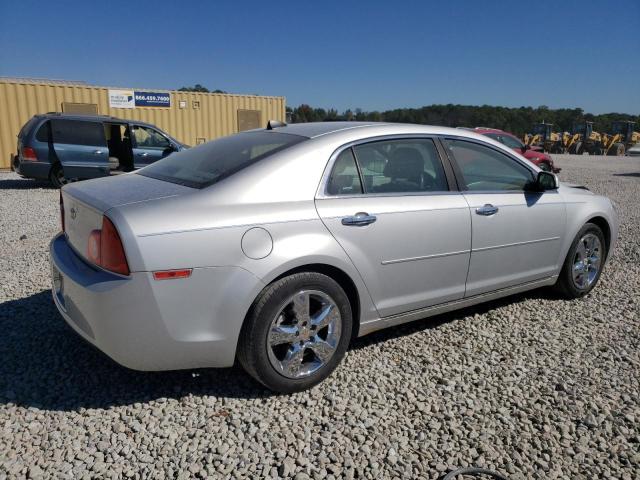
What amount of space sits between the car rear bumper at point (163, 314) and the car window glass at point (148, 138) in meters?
10.2

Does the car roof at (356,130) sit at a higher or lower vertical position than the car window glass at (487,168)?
higher

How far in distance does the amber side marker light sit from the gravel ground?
796mm

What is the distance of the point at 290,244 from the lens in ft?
8.70

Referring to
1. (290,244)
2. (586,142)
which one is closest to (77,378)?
(290,244)

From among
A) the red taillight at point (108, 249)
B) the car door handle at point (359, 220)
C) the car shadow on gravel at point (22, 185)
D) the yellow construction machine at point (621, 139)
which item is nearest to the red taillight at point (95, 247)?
the red taillight at point (108, 249)

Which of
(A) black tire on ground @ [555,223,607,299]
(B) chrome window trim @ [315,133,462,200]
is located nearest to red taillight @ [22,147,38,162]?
(B) chrome window trim @ [315,133,462,200]

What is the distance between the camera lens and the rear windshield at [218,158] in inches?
113

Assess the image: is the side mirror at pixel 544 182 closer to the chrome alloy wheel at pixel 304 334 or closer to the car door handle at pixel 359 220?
the car door handle at pixel 359 220

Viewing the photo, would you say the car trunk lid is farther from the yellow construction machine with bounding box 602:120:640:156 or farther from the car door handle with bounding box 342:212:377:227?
the yellow construction machine with bounding box 602:120:640:156

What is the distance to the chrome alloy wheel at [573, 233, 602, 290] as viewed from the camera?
14.6 ft

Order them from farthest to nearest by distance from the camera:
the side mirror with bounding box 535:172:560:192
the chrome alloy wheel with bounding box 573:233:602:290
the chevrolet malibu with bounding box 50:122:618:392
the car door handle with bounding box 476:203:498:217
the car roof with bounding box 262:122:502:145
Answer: the chrome alloy wheel with bounding box 573:233:602:290, the side mirror with bounding box 535:172:560:192, the car door handle with bounding box 476:203:498:217, the car roof with bounding box 262:122:502:145, the chevrolet malibu with bounding box 50:122:618:392

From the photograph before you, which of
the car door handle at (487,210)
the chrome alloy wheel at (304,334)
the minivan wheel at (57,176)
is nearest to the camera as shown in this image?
the chrome alloy wheel at (304,334)

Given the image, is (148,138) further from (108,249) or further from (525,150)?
(108,249)

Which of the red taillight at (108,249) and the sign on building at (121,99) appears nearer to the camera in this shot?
the red taillight at (108,249)
